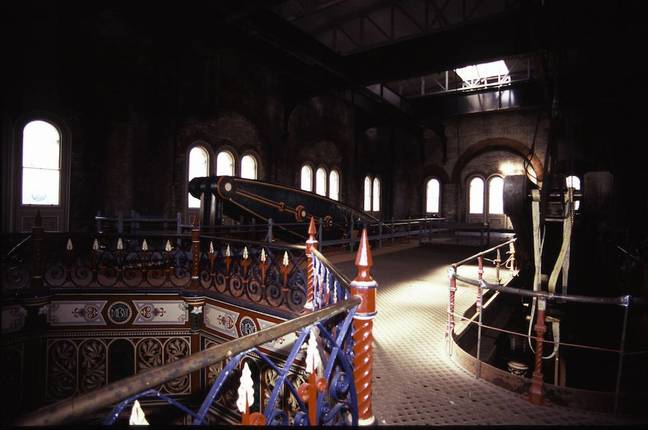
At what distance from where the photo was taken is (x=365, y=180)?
68.8 feet

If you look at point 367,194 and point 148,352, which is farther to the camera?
point 367,194

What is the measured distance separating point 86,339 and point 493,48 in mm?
12016

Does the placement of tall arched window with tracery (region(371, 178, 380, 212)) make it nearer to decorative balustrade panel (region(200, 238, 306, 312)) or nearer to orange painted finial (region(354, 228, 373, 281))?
decorative balustrade panel (region(200, 238, 306, 312))

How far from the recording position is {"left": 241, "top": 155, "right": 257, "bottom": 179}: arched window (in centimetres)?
1345

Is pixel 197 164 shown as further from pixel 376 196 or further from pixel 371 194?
pixel 376 196

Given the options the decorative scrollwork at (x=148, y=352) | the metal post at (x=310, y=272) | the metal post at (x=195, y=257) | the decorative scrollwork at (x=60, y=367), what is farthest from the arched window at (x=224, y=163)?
the metal post at (x=310, y=272)

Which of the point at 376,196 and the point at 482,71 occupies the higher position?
the point at 482,71

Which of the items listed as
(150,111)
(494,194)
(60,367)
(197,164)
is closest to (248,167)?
(197,164)

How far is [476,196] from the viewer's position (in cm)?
2105

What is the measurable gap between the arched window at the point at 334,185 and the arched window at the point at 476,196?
7862 millimetres

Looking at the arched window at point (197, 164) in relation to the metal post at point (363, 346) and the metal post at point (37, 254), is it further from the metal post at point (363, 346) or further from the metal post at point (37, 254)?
the metal post at point (363, 346)

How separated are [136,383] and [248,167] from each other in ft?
41.6

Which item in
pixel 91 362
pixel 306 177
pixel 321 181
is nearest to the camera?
pixel 91 362

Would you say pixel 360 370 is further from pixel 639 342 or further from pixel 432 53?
pixel 432 53
